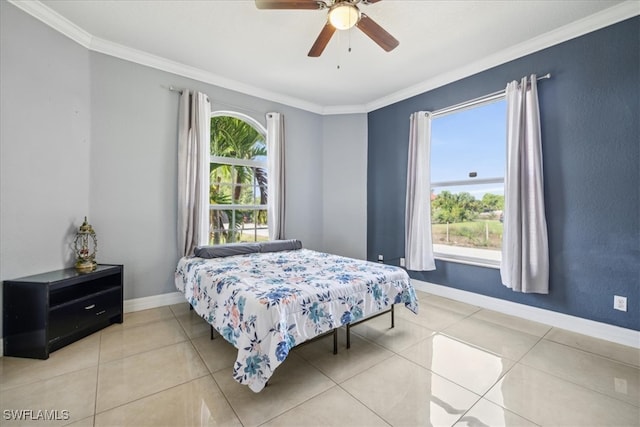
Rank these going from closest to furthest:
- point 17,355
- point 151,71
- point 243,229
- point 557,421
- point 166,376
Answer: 1. point 557,421
2. point 166,376
3. point 17,355
4. point 151,71
5. point 243,229

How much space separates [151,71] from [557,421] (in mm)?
4490

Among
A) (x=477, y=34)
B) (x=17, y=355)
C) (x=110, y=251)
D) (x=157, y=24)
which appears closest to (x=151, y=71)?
(x=157, y=24)

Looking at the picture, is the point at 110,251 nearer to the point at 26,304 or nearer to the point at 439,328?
the point at 26,304

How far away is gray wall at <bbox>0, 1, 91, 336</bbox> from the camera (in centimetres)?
215

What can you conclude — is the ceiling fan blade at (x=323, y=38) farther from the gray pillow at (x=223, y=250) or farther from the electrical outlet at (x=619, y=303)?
the electrical outlet at (x=619, y=303)

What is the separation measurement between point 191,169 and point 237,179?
731 millimetres

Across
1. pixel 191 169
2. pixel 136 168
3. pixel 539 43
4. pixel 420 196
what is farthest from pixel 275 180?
pixel 539 43

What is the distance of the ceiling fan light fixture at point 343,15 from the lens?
1842 millimetres

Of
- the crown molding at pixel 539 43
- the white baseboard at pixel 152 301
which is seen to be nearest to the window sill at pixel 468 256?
the crown molding at pixel 539 43

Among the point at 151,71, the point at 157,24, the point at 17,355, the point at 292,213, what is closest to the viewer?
the point at 17,355

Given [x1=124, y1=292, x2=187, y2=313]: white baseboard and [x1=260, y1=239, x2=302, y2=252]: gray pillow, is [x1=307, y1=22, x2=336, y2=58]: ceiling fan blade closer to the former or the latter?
[x1=260, y1=239, x2=302, y2=252]: gray pillow

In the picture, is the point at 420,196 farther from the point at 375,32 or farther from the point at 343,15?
the point at 343,15

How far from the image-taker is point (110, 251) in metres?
2.86

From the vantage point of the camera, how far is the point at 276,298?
67.9 inches
